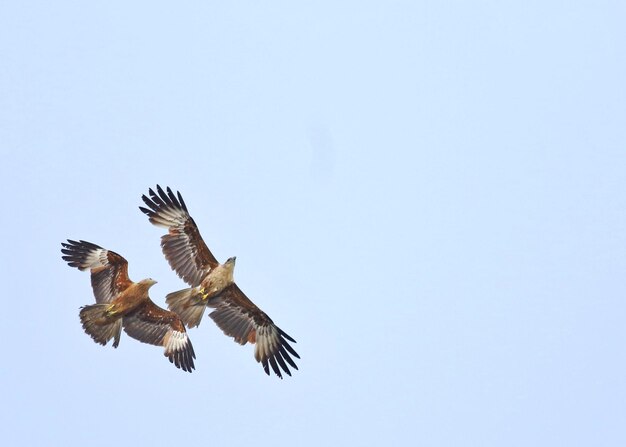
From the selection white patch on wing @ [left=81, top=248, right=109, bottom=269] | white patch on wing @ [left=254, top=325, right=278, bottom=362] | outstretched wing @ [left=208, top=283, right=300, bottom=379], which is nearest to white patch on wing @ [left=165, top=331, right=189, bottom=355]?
Answer: outstretched wing @ [left=208, top=283, right=300, bottom=379]

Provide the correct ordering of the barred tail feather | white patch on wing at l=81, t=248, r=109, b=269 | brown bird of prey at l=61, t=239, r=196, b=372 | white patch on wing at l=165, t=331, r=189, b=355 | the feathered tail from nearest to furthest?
the feathered tail < the barred tail feather < brown bird of prey at l=61, t=239, r=196, b=372 < white patch on wing at l=81, t=248, r=109, b=269 < white patch on wing at l=165, t=331, r=189, b=355

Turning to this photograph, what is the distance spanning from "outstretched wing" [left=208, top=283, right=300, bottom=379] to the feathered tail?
2.33ft

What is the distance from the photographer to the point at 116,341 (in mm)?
30562

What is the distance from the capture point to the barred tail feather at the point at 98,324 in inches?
1195

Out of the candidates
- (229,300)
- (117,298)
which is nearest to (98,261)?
(117,298)

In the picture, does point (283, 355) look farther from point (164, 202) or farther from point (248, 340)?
point (164, 202)

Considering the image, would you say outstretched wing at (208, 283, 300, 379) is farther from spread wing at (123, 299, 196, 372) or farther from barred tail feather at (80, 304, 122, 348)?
barred tail feather at (80, 304, 122, 348)

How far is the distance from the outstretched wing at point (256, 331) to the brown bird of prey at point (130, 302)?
1.20m

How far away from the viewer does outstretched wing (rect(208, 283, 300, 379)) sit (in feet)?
102

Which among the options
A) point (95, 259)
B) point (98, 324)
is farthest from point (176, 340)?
point (95, 259)

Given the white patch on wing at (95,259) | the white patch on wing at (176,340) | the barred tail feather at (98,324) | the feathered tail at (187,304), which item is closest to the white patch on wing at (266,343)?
the feathered tail at (187,304)

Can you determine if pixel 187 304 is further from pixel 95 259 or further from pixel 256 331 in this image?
pixel 95 259

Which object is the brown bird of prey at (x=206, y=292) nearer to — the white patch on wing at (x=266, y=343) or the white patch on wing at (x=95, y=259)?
the white patch on wing at (x=266, y=343)

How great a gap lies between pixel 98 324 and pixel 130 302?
88 cm
